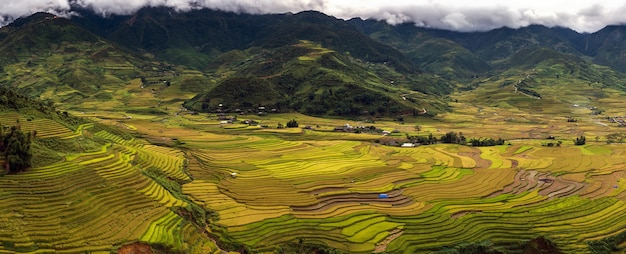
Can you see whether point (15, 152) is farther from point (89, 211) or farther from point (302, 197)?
point (302, 197)

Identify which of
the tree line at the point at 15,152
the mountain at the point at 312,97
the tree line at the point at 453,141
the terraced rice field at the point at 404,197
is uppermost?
the mountain at the point at 312,97

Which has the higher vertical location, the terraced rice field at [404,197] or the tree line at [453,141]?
the tree line at [453,141]

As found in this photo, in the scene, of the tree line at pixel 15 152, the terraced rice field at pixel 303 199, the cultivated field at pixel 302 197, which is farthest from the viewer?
the tree line at pixel 15 152

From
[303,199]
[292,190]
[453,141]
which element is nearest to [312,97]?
[453,141]

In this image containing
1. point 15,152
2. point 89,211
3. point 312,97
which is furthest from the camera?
point 312,97

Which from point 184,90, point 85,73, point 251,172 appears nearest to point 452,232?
point 251,172

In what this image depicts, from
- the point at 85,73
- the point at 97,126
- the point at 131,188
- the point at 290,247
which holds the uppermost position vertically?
the point at 85,73

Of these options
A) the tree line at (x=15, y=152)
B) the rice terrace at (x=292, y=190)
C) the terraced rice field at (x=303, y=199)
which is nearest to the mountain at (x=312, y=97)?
the rice terrace at (x=292, y=190)

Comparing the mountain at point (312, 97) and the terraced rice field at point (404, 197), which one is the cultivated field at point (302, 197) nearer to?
the terraced rice field at point (404, 197)

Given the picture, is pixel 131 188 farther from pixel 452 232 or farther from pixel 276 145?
pixel 276 145

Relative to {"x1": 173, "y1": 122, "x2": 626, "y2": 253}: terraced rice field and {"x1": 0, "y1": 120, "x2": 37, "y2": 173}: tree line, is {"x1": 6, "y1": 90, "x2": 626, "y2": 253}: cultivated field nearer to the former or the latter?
{"x1": 173, "y1": 122, "x2": 626, "y2": 253}: terraced rice field

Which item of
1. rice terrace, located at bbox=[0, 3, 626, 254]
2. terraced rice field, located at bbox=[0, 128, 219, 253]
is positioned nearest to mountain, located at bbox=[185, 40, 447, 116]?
rice terrace, located at bbox=[0, 3, 626, 254]
